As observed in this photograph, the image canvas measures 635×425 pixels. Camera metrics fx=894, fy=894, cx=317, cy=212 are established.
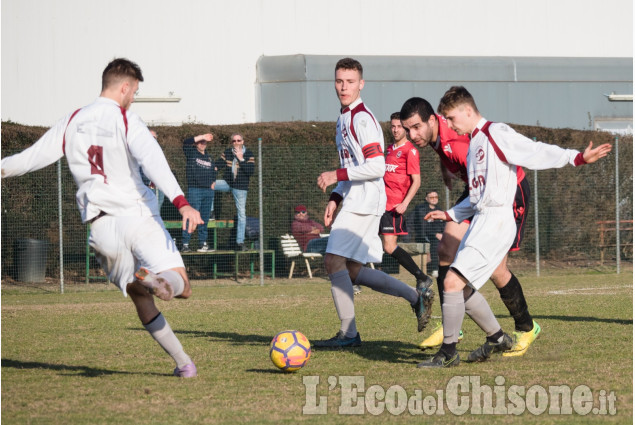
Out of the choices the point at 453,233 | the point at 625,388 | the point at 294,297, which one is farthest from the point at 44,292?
the point at 625,388

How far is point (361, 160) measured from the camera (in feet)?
23.6

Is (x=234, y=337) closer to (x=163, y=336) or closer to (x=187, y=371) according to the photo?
(x=187, y=371)

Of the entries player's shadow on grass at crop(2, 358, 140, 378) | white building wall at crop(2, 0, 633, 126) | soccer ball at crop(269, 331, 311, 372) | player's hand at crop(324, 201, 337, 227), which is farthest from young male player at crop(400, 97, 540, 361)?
white building wall at crop(2, 0, 633, 126)

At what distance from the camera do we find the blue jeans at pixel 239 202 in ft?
50.0

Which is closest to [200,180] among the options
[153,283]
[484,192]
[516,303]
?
[516,303]

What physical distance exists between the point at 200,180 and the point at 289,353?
9.12 meters

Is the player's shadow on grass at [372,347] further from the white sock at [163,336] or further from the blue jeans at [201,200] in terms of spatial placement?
the blue jeans at [201,200]

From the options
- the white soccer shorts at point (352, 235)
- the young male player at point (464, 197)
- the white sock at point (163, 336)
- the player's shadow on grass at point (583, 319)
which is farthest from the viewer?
the player's shadow on grass at point (583, 319)

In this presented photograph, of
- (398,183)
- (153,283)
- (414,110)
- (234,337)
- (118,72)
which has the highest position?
(118,72)

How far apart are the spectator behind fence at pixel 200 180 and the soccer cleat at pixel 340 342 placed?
773cm

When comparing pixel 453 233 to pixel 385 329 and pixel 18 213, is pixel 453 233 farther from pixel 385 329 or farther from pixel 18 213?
pixel 18 213

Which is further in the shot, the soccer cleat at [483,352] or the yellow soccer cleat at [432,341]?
the yellow soccer cleat at [432,341]

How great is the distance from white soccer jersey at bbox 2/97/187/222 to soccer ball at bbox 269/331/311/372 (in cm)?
124

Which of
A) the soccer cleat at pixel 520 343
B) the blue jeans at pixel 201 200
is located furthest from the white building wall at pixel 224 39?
the soccer cleat at pixel 520 343
